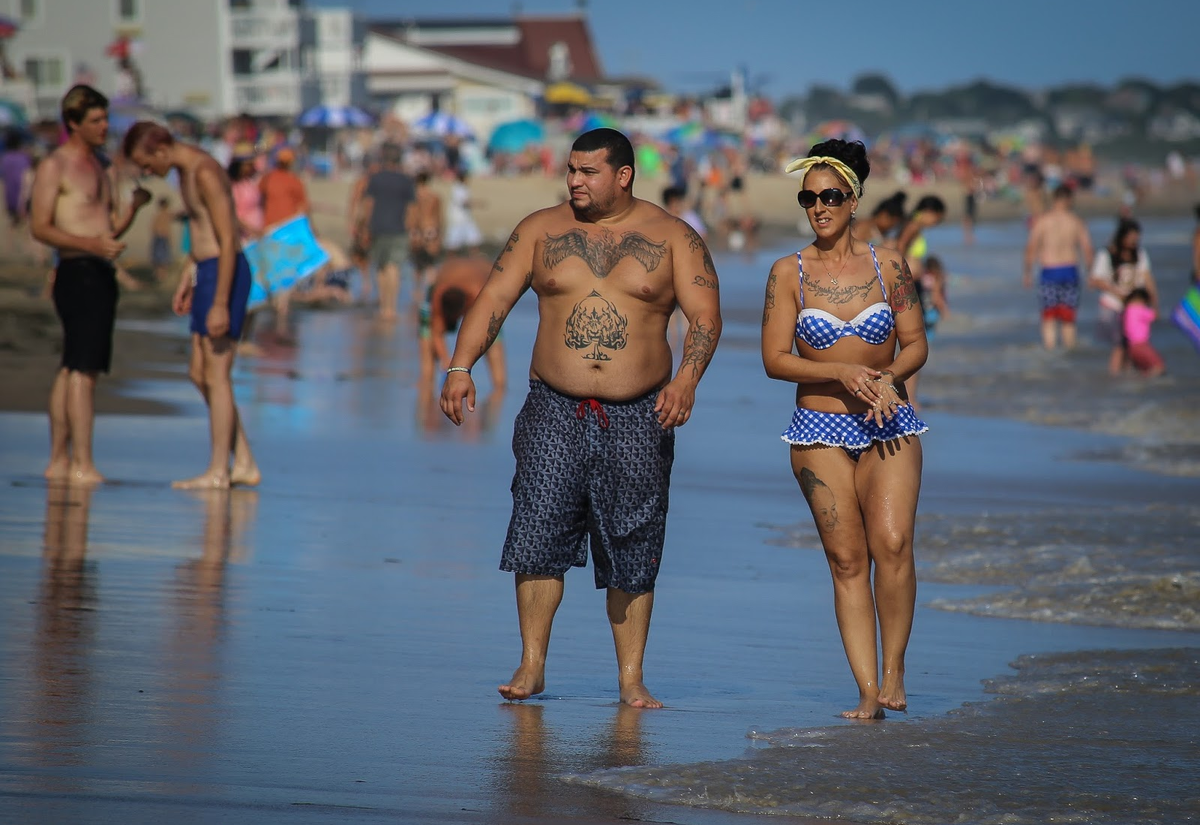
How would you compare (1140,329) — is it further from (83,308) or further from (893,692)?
(893,692)

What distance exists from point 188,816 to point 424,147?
57120mm

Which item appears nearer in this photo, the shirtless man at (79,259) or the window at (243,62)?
the shirtless man at (79,259)

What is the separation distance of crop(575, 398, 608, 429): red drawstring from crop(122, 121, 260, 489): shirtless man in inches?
137

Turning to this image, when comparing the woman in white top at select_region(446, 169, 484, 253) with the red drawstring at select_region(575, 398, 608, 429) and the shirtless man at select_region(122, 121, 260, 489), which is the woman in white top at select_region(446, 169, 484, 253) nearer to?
the shirtless man at select_region(122, 121, 260, 489)

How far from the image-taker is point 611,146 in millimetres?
5141

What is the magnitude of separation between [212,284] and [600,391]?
3.65 meters

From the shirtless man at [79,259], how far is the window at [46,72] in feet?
203

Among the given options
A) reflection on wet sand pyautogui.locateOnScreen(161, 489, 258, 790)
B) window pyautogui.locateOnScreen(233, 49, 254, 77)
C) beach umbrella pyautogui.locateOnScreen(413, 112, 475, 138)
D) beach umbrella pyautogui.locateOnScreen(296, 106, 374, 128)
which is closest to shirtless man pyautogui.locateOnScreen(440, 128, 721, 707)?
reflection on wet sand pyautogui.locateOnScreen(161, 489, 258, 790)

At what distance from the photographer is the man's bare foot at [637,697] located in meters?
5.12

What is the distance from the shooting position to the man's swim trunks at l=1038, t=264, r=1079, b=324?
17984 mm

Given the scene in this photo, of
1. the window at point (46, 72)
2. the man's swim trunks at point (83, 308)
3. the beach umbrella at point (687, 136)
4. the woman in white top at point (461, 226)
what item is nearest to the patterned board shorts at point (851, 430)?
the man's swim trunks at point (83, 308)

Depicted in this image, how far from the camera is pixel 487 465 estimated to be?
985cm

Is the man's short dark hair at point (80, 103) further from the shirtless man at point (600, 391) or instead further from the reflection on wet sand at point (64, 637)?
the shirtless man at point (600, 391)

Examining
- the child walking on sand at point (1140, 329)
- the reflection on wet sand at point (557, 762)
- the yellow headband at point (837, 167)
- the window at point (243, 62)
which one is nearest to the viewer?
the reflection on wet sand at point (557, 762)
